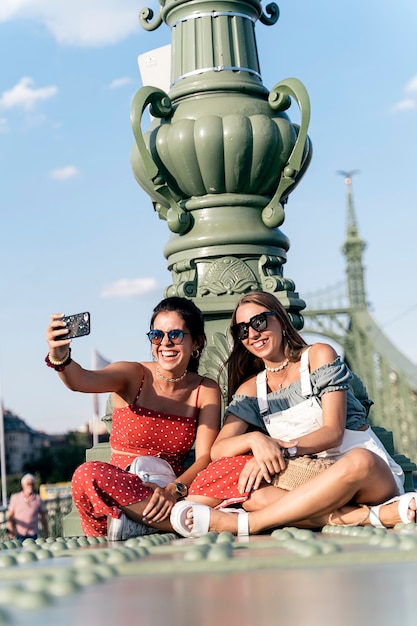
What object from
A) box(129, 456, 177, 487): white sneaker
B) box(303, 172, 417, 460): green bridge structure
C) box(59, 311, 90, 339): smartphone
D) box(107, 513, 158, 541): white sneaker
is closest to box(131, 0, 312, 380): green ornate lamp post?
box(129, 456, 177, 487): white sneaker

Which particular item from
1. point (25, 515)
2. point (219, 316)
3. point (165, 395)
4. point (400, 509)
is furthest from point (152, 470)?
point (25, 515)

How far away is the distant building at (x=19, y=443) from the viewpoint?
95500 mm

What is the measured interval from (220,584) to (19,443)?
99.8 metres

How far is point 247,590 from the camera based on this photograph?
1.64 metres

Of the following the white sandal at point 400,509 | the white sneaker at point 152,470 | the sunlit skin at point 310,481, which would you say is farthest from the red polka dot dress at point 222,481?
the white sandal at point 400,509

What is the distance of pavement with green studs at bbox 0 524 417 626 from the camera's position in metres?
1.38

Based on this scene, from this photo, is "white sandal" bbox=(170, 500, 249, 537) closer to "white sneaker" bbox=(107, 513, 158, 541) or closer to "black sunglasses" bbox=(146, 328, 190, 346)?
"white sneaker" bbox=(107, 513, 158, 541)

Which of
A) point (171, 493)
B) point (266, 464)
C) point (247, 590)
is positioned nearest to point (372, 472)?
point (266, 464)

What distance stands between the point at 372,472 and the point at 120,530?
0.91 metres

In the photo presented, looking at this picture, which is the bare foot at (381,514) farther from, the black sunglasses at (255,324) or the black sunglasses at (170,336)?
the black sunglasses at (170,336)

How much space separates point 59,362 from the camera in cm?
331

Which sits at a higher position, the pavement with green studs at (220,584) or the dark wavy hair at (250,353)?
the dark wavy hair at (250,353)

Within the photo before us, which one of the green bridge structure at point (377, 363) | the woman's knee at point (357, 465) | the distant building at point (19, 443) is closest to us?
the woman's knee at point (357, 465)

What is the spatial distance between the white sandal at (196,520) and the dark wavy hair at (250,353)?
85cm
